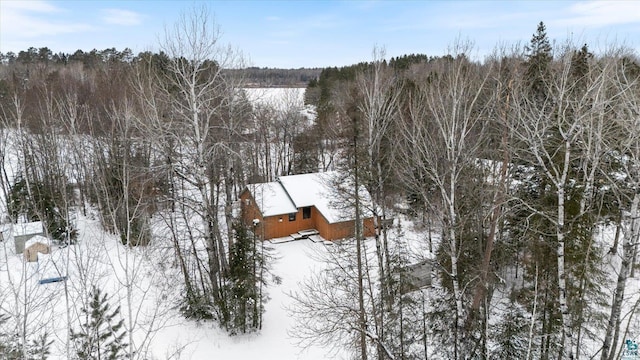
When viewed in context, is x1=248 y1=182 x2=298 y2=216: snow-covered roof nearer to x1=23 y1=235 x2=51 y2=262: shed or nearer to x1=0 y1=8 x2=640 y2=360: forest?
x1=0 y1=8 x2=640 y2=360: forest

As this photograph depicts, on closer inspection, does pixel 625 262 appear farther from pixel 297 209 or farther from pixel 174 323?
pixel 297 209

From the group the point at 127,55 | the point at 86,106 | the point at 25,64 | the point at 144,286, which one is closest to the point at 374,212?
the point at 144,286

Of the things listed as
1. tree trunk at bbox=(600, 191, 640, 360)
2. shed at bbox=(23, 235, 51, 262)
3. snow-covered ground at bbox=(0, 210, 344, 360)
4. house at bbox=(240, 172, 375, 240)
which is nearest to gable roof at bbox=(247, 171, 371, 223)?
house at bbox=(240, 172, 375, 240)

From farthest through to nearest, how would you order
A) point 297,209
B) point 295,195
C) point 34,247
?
1. point 295,195
2. point 297,209
3. point 34,247

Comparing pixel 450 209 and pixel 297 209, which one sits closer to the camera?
pixel 450 209

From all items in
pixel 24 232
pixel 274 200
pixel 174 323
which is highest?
pixel 274 200

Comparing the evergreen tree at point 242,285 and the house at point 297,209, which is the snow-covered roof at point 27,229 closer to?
the house at point 297,209

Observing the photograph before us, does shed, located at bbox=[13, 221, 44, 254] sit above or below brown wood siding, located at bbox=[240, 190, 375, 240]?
above

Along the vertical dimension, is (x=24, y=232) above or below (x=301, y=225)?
above

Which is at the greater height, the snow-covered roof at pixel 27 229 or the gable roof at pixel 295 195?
the gable roof at pixel 295 195

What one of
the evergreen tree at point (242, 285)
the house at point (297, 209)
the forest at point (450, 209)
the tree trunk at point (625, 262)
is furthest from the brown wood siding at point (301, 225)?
the tree trunk at point (625, 262)

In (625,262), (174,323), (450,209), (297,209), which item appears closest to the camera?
(625,262)

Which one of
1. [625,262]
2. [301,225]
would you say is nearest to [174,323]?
[301,225]
